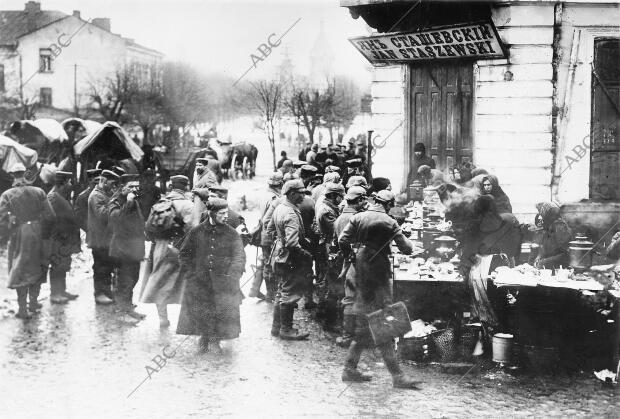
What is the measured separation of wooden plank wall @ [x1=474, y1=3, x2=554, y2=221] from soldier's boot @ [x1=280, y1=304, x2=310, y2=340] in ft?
17.2

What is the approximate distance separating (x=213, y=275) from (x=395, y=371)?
2.43 metres

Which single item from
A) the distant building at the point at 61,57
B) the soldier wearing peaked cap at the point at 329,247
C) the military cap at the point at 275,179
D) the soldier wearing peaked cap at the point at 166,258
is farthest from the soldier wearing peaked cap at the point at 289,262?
the distant building at the point at 61,57

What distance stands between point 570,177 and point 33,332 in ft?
28.3

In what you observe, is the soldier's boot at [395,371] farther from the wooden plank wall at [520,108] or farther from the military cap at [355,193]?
the wooden plank wall at [520,108]

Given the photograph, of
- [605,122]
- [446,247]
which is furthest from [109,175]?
[605,122]

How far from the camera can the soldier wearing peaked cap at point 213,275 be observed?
817 cm

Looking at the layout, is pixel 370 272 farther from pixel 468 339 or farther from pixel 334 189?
pixel 334 189

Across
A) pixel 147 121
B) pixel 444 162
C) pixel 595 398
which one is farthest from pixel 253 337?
pixel 147 121

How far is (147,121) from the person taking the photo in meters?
37.2

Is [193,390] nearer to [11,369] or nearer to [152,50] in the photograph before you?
[11,369]

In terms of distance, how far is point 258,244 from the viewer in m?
10.9

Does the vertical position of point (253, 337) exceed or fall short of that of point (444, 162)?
it falls short

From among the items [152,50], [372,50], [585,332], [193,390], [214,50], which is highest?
[152,50]

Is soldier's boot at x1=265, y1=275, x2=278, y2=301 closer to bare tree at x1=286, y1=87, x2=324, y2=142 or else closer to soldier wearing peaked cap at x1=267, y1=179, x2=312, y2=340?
soldier wearing peaked cap at x1=267, y1=179, x2=312, y2=340
